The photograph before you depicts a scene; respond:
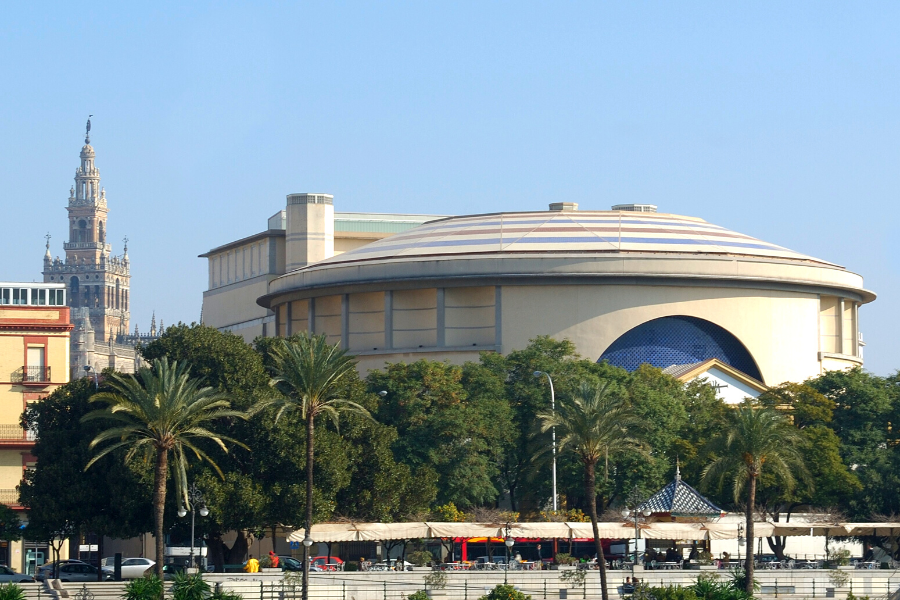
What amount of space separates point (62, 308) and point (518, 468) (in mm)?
25862

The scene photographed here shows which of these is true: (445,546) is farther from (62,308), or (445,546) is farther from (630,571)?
(62,308)

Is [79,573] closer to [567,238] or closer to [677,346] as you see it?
[567,238]

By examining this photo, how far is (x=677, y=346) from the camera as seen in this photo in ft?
351

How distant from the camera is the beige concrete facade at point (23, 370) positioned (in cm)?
9019

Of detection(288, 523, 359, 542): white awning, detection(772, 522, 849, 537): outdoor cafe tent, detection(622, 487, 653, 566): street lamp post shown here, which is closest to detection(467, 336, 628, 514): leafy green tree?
detection(622, 487, 653, 566): street lamp post

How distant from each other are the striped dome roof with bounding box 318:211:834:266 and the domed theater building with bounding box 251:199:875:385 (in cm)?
14

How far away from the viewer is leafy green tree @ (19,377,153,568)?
7219 centimetres

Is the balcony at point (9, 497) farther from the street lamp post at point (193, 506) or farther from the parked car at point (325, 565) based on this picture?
the street lamp post at point (193, 506)

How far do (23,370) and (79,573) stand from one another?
58.8 ft

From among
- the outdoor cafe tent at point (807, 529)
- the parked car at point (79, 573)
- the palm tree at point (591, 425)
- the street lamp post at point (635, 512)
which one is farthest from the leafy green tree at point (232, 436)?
the outdoor cafe tent at point (807, 529)

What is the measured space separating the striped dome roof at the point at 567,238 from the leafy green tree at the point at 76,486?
35579mm

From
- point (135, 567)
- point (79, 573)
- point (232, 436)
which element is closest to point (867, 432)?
point (232, 436)

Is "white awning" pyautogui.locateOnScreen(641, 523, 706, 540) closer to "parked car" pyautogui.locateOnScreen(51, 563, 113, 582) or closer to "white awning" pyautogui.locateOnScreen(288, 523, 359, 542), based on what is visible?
"white awning" pyautogui.locateOnScreen(288, 523, 359, 542)

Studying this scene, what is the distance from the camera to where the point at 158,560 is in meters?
62.6
